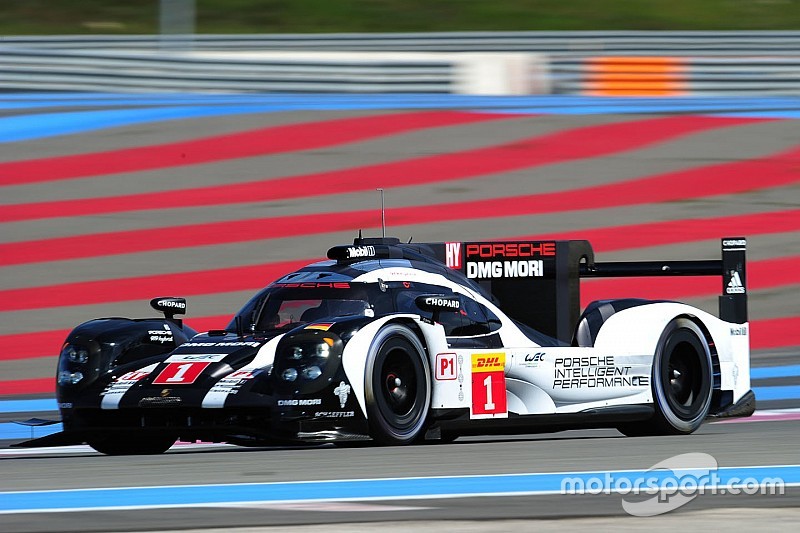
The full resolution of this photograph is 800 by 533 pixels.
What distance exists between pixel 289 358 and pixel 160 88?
13322 millimetres

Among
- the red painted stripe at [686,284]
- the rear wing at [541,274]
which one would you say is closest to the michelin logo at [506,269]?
the rear wing at [541,274]

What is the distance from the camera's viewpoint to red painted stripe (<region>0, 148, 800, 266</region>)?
14.5 metres

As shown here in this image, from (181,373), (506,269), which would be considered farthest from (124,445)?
(506,269)

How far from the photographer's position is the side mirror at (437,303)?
7812 mm

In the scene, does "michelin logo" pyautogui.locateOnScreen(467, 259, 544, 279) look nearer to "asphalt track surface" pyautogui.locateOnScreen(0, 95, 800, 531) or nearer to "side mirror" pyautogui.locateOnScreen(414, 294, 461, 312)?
"asphalt track surface" pyautogui.locateOnScreen(0, 95, 800, 531)

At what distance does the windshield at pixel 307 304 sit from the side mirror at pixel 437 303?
0.22m

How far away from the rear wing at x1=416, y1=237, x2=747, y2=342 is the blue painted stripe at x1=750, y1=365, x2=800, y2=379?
2286 millimetres

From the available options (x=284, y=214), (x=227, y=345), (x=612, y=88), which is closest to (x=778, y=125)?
(x=612, y=88)

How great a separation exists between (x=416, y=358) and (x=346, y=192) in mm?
8375

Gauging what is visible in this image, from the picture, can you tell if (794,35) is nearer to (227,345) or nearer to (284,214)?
(284,214)

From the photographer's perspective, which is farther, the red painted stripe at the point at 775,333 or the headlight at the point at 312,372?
the red painted stripe at the point at 775,333

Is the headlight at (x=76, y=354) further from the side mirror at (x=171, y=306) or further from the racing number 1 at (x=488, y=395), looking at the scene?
the racing number 1 at (x=488, y=395)

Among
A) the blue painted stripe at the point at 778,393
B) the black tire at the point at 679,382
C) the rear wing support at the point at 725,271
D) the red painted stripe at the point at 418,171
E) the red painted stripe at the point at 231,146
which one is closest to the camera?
the black tire at the point at 679,382

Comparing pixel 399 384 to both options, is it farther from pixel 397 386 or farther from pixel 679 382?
pixel 679 382
